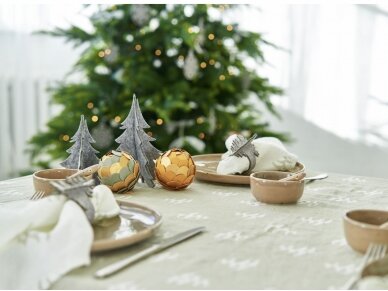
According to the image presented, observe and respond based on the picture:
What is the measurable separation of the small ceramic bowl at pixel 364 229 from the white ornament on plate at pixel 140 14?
7.45 ft

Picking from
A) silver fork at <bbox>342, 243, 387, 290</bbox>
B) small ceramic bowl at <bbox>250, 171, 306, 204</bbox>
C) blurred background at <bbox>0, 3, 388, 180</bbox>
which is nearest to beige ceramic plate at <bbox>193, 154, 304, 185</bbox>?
Result: small ceramic bowl at <bbox>250, 171, 306, 204</bbox>

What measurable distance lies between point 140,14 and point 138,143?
5.96 ft

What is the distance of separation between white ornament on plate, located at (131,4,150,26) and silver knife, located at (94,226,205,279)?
2205mm

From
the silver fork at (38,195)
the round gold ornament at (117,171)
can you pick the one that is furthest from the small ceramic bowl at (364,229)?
the silver fork at (38,195)

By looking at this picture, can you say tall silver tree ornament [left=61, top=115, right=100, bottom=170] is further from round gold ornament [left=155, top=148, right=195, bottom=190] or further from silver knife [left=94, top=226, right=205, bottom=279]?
silver knife [left=94, top=226, right=205, bottom=279]

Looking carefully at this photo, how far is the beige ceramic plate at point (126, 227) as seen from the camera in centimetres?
81

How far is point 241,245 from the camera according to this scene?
0.86m

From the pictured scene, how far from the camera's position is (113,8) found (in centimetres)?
300

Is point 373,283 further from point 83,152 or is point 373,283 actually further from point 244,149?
point 83,152

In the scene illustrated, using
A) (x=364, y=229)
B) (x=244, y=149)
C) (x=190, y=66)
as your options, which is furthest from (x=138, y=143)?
(x=190, y=66)

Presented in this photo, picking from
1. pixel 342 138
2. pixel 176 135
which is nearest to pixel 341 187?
pixel 176 135

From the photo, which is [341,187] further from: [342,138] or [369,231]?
[342,138]

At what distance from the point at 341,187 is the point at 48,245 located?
2.48ft

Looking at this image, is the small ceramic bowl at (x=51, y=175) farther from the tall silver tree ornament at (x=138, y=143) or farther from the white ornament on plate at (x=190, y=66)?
the white ornament on plate at (x=190, y=66)
